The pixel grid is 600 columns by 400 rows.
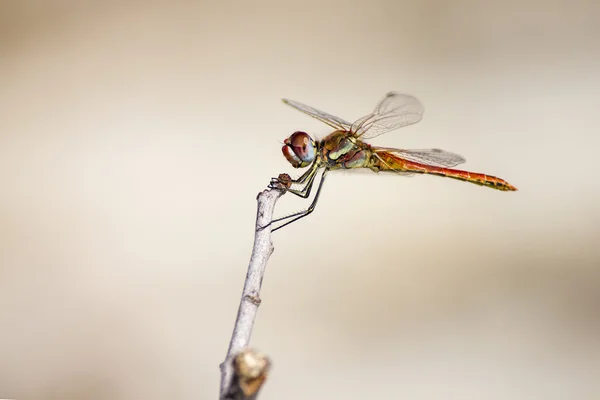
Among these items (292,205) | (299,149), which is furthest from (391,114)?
(292,205)

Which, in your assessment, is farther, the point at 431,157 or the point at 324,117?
the point at 431,157

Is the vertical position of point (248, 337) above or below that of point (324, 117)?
below

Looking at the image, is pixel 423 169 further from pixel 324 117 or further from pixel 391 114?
pixel 324 117

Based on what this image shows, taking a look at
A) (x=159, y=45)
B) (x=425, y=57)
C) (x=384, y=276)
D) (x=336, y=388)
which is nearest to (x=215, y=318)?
(x=336, y=388)

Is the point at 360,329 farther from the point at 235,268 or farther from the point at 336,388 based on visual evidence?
the point at 235,268

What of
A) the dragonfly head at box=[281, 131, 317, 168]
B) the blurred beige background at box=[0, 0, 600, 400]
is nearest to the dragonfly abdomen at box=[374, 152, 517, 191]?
the dragonfly head at box=[281, 131, 317, 168]

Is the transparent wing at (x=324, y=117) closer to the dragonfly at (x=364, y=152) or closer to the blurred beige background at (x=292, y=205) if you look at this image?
the dragonfly at (x=364, y=152)

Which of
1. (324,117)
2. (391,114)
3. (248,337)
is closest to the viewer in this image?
(248,337)
